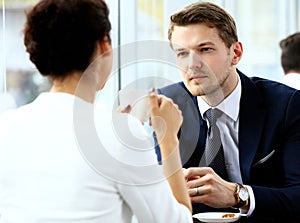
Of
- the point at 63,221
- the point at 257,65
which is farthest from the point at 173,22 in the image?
the point at 257,65

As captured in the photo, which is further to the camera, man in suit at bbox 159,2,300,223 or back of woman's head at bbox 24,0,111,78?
man in suit at bbox 159,2,300,223

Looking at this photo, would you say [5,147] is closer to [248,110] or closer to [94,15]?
[94,15]

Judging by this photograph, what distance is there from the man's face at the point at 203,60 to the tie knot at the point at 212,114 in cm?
6

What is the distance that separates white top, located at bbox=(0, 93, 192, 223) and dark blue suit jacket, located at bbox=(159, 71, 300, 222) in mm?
738

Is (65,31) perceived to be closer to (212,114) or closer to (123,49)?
(123,49)

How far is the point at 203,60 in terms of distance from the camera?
7.37 feet

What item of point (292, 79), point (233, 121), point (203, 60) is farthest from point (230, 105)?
point (292, 79)

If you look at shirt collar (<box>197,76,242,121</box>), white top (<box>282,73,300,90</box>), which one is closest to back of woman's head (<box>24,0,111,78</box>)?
shirt collar (<box>197,76,242,121</box>)

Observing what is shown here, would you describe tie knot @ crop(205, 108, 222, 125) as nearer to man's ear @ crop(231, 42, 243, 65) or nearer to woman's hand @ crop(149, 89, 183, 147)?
man's ear @ crop(231, 42, 243, 65)

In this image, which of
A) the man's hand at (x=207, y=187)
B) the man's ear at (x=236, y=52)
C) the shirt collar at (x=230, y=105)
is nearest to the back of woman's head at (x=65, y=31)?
the man's hand at (x=207, y=187)

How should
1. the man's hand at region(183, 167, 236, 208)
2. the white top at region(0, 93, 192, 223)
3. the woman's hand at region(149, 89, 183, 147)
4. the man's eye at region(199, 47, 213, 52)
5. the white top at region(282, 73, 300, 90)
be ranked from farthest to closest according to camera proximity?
the white top at region(282, 73, 300, 90)
the man's eye at region(199, 47, 213, 52)
the man's hand at region(183, 167, 236, 208)
the woman's hand at region(149, 89, 183, 147)
the white top at region(0, 93, 192, 223)

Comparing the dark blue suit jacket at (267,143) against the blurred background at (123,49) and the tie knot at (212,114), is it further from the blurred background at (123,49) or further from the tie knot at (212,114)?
the blurred background at (123,49)

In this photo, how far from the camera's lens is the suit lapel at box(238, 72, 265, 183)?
209cm

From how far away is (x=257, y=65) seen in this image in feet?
20.8
